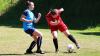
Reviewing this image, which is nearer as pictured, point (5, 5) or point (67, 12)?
point (67, 12)

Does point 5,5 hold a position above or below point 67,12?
below

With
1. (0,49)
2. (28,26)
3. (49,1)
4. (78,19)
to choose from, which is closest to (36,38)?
(28,26)

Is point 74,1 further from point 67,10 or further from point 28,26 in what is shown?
point 28,26

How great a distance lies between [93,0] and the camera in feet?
144

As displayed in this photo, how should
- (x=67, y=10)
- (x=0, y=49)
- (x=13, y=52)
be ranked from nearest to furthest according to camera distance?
(x=13, y=52) → (x=0, y=49) → (x=67, y=10)

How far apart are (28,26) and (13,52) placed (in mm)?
1582

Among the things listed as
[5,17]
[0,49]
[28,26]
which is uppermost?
[28,26]

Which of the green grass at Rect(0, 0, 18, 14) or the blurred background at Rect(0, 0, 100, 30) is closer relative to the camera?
the blurred background at Rect(0, 0, 100, 30)

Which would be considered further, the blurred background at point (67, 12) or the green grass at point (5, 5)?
the green grass at point (5, 5)

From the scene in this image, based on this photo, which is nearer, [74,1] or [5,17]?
[74,1]

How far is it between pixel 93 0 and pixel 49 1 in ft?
27.6

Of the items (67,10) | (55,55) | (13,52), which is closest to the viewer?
(55,55)

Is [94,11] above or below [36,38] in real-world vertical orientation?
below

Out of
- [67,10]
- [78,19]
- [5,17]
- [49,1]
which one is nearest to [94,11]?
[78,19]
